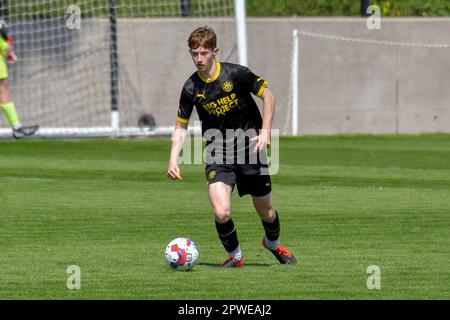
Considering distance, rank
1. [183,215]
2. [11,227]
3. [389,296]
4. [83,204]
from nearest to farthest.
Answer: [389,296], [11,227], [183,215], [83,204]

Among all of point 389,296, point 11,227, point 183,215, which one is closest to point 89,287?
point 389,296

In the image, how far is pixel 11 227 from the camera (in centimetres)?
1152

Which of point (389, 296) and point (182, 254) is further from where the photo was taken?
point (182, 254)

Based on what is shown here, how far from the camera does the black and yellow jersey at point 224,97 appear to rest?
9.09 m

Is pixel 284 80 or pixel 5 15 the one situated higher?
pixel 5 15

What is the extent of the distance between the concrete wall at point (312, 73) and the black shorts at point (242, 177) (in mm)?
13669

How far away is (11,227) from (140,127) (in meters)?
11.4

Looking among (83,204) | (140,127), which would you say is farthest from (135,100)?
(83,204)

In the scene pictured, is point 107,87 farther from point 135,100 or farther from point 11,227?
point 11,227

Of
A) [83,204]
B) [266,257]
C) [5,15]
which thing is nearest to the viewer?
[266,257]

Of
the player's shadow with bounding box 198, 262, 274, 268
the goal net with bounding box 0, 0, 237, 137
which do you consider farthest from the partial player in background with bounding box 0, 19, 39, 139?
the player's shadow with bounding box 198, 262, 274, 268

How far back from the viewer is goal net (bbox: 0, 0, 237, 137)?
73.3 feet

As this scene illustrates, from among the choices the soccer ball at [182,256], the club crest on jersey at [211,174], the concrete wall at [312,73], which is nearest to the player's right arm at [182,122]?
the club crest on jersey at [211,174]

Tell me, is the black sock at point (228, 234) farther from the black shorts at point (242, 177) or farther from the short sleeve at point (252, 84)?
the short sleeve at point (252, 84)
